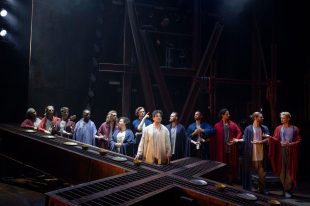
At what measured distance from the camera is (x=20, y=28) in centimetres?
899

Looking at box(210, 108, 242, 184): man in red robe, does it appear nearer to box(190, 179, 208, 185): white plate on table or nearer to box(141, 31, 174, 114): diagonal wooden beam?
box(141, 31, 174, 114): diagonal wooden beam

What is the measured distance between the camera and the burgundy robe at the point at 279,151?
7953 millimetres

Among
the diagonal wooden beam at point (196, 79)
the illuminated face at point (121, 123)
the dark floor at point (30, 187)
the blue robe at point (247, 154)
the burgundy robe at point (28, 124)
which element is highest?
the diagonal wooden beam at point (196, 79)

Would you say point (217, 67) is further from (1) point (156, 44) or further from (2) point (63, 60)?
(2) point (63, 60)

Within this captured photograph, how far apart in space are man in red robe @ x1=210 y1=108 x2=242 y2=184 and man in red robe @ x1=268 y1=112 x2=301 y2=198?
100 cm

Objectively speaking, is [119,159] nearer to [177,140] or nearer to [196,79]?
[177,140]

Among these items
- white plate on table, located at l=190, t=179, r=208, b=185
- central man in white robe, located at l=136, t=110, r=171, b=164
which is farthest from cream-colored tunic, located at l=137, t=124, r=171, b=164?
white plate on table, located at l=190, t=179, r=208, b=185

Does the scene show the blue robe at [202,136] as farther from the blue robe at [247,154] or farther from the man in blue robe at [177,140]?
the blue robe at [247,154]

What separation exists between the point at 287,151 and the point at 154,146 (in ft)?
12.7

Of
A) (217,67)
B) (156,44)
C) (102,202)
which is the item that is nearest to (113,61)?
(156,44)

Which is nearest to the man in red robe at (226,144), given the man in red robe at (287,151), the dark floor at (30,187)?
the man in red robe at (287,151)

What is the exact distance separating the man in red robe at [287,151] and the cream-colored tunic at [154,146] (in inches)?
132

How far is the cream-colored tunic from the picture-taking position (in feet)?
20.3

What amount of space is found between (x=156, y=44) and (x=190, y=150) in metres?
4.03
